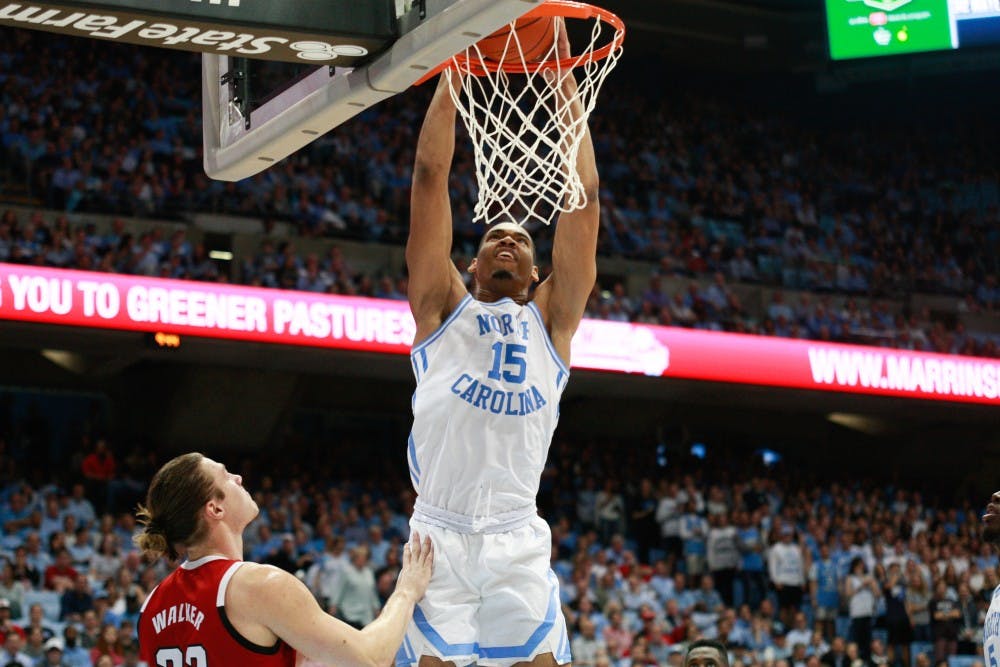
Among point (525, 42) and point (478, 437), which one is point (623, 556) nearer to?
point (525, 42)

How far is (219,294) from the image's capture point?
1552 cm

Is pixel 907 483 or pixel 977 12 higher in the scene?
pixel 977 12

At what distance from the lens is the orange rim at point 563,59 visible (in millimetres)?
5086

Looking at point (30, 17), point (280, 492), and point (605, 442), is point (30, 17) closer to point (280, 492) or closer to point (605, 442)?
point (280, 492)

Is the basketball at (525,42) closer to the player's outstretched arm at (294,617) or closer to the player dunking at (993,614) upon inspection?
the player's outstretched arm at (294,617)

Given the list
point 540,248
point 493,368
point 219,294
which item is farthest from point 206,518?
point 540,248

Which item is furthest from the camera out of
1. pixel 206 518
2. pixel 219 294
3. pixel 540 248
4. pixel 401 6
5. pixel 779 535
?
pixel 540 248

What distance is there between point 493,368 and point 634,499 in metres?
13.7

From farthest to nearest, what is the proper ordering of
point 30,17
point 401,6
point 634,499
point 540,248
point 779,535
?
1. point 540,248
2. point 634,499
3. point 779,535
4. point 401,6
5. point 30,17

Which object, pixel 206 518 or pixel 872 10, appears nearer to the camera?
pixel 206 518

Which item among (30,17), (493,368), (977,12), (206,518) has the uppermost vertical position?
(977,12)

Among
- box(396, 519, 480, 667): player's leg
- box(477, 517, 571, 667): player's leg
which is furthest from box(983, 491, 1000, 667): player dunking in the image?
box(396, 519, 480, 667): player's leg

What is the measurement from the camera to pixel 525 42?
5.29 meters

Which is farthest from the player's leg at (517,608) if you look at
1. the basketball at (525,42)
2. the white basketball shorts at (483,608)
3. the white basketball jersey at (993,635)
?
the white basketball jersey at (993,635)
